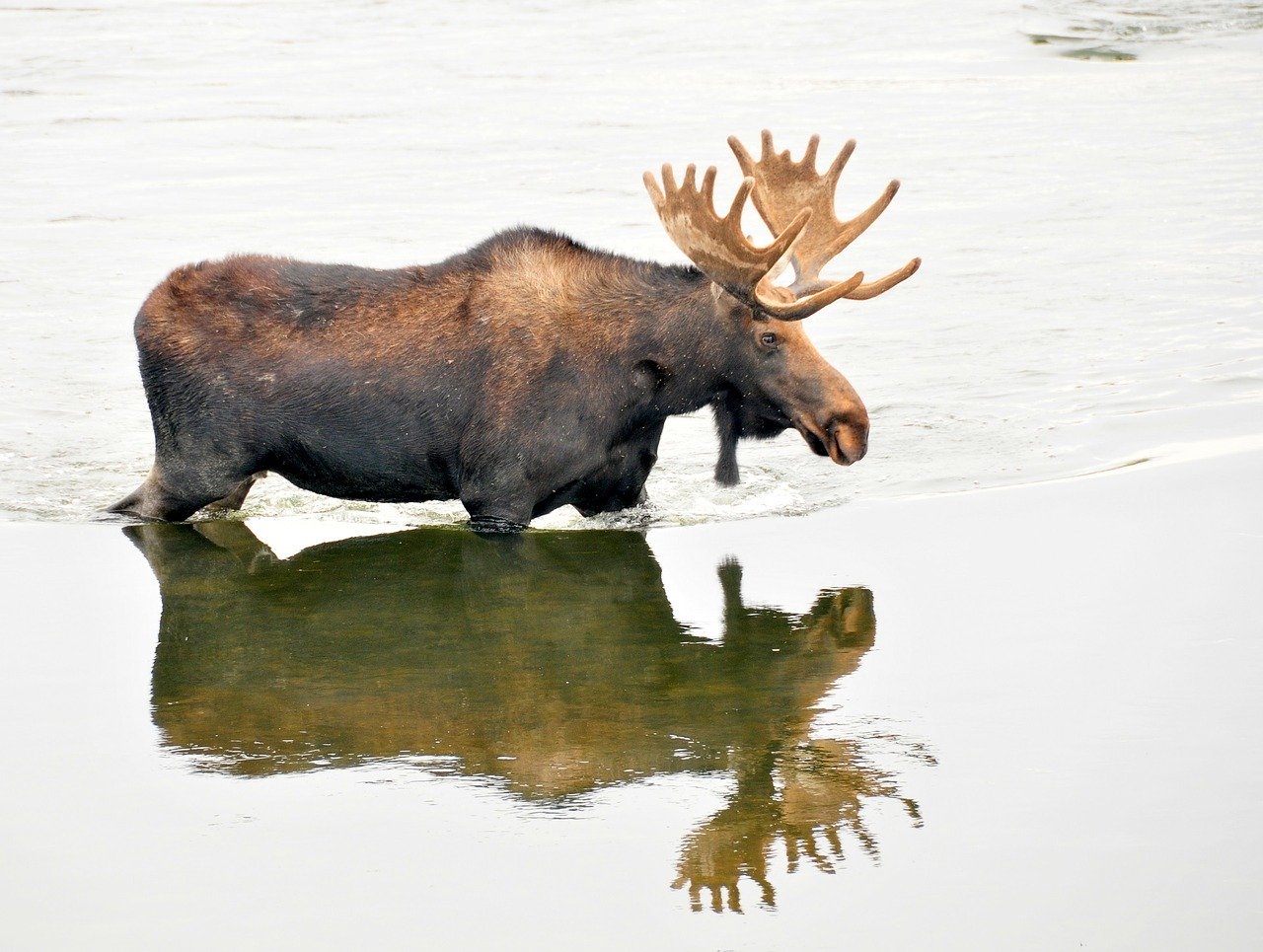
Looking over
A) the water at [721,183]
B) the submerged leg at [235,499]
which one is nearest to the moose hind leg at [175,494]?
the submerged leg at [235,499]

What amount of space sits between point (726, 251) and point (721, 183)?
830 centimetres

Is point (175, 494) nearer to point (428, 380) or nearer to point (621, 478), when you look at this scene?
point (428, 380)

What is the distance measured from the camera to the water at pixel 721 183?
10.4 metres

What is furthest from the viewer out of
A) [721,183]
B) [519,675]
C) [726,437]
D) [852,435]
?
[721,183]

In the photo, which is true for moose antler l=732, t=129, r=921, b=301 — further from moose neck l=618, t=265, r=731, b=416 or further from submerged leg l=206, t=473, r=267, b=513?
submerged leg l=206, t=473, r=267, b=513

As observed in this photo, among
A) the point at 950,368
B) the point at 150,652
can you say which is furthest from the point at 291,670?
the point at 950,368

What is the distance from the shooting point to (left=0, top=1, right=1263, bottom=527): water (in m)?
10.4

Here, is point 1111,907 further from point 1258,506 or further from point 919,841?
point 1258,506

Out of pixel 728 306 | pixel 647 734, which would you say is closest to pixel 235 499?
pixel 728 306

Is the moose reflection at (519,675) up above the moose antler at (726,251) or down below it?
below

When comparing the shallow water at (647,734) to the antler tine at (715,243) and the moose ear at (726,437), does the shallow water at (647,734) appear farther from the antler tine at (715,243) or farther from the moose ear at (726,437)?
the antler tine at (715,243)

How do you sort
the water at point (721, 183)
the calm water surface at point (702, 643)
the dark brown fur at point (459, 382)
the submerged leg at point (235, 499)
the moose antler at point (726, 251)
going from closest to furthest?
the calm water surface at point (702, 643)
the moose antler at point (726, 251)
the dark brown fur at point (459, 382)
the submerged leg at point (235, 499)
the water at point (721, 183)

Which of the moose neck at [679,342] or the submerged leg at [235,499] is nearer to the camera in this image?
the moose neck at [679,342]

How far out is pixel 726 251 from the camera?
8.22 meters
